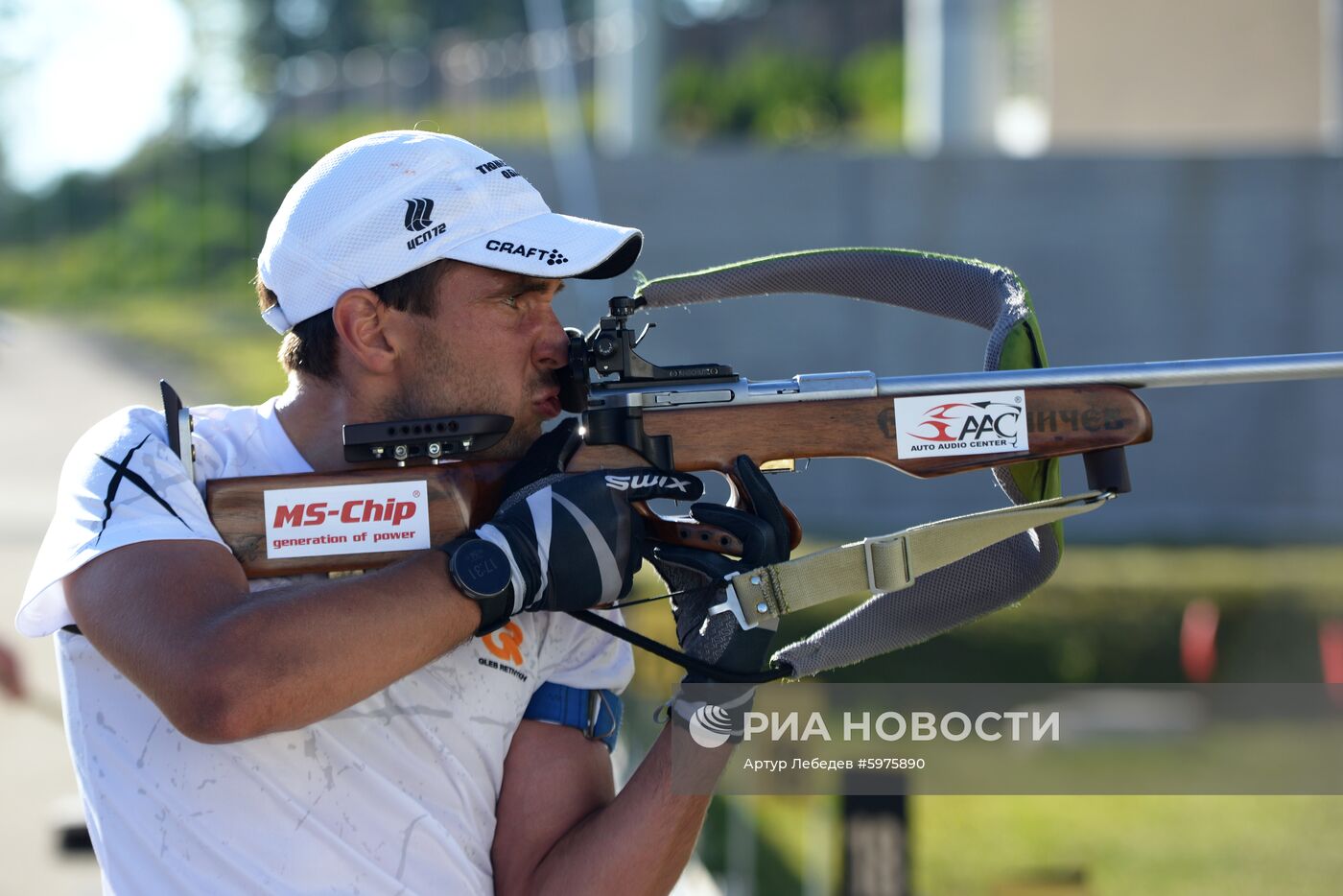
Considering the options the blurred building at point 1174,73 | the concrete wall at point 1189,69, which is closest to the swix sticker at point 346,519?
the blurred building at point 1174,73

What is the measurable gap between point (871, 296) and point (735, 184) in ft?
38.9

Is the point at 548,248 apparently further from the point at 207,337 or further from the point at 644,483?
the point at 207,337

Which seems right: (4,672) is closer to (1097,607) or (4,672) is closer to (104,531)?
(104,531)

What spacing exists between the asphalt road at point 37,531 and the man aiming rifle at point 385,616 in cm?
150

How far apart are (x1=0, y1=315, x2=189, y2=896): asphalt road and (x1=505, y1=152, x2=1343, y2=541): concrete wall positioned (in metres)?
5.12

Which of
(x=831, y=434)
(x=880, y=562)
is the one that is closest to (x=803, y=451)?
(x=831, y=434)

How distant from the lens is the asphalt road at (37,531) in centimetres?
644

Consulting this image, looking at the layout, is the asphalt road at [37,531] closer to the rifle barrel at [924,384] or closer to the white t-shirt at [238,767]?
the white t-shirt at [238,767]

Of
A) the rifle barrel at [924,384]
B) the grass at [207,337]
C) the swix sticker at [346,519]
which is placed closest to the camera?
the swix sticker at [346,519]

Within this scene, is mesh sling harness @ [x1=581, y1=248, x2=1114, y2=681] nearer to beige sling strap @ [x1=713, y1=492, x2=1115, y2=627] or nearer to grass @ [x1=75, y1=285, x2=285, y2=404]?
beige sling strap @ [x1=713, y1=492, x2=1115, y2=627]

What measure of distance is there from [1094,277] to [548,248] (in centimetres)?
1275

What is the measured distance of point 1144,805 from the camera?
7.97m

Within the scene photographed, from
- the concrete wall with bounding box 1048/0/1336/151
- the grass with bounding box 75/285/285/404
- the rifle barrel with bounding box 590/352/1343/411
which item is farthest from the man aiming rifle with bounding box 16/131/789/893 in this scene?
the concrete wall with bounding box 1048/0/1336/151

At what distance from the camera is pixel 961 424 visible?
109 inches
